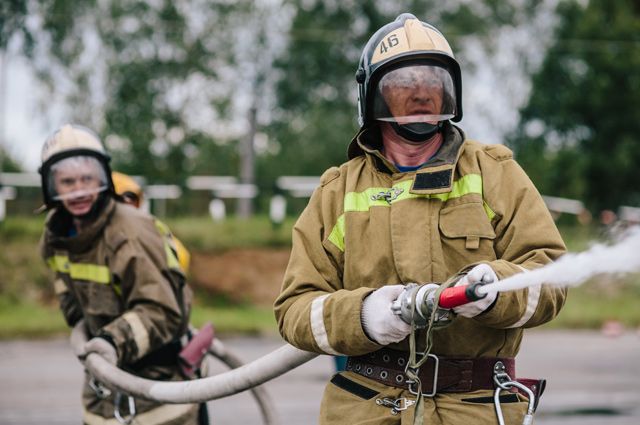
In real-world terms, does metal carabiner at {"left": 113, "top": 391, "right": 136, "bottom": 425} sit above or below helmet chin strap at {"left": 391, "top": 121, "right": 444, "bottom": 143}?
below

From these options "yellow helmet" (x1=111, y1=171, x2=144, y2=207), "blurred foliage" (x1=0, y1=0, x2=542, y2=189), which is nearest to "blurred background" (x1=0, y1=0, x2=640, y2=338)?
"blurred foliage" (x1=0, y1=0, x2=542, y2=189)

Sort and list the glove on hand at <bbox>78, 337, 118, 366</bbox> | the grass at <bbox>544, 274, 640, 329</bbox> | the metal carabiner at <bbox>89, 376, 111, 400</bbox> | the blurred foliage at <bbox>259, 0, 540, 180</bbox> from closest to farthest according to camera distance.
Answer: the glove on hand at <bbox>78, 337, 118, 366</bbox> → the metal carabiner at <bbox>89, 376, 111, 400</bbox> → the grass at <bbox>544, 274, 640, 329</bbox> → the blurred foliage at <bbox>259, 0, 540, 180</bbox>

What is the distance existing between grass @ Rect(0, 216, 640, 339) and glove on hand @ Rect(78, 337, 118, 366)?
31.9 ft

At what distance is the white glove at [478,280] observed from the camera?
2.57 meters

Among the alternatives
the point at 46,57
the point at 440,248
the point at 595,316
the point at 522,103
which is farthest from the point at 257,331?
the point at 522,103

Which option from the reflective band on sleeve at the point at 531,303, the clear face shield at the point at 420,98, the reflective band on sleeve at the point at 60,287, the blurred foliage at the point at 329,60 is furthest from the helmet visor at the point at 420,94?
the blurred foliage at the point at 329,60

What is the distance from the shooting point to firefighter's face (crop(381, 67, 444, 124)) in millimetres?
3084

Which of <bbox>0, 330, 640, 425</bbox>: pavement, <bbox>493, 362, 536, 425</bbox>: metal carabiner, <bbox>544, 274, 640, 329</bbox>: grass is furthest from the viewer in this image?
<bbox>544, 274, 640, 329</bbox>: grass

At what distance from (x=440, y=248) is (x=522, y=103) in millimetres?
31034

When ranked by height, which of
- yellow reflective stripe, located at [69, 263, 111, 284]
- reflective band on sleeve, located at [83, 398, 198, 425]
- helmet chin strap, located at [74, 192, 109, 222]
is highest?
helmet chin strap, located at [74, 192, 109, 222]

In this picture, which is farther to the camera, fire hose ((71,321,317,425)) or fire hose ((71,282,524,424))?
fire hose ((71,321,317,425))

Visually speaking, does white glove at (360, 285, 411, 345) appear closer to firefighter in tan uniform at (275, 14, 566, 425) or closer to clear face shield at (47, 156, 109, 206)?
firefighter in tan uniform at (275, 14, 566, 425)

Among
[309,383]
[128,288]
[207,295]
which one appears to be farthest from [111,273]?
[207,295]

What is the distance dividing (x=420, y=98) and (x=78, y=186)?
2.22 metres
